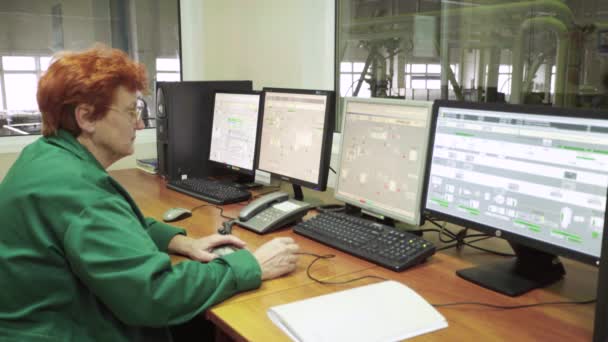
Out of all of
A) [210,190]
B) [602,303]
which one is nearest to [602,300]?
[602,303]

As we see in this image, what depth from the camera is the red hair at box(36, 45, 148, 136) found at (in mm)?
1277

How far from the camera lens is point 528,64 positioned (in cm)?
215

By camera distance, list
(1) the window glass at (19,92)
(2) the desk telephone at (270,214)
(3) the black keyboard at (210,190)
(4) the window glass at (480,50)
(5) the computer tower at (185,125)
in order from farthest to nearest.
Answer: (1) the window glass at (19,92) → (5) the computer tower at (185,125) → (3) the black keyboard at (210,190) → (4) the window glass at (480,50) → (2) the desk telephone at (270,214)

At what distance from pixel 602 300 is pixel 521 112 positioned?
50 cm

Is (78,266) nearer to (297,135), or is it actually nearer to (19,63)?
(297,135)

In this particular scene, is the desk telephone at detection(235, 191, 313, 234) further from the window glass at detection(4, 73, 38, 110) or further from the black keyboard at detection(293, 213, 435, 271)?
the window glass at detection(4, 73, 38, 110)

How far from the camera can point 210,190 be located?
2.36m

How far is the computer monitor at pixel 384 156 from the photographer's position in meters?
1.64

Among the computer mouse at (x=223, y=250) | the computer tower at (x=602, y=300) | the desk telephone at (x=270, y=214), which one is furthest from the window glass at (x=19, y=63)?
the computer tower at (x=602, y=300)

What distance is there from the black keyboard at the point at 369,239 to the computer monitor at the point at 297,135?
0.79 ft

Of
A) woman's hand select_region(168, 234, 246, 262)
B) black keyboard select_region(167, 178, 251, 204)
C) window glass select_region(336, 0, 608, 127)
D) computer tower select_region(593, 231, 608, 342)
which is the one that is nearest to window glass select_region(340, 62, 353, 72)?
window glass select_region(336, 0, 608, 127)

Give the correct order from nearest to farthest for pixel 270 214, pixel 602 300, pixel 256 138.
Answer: pixel 602 300
pixel 270 214
pixel 256 138

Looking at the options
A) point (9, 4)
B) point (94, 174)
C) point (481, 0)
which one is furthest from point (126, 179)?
point (481, 0)

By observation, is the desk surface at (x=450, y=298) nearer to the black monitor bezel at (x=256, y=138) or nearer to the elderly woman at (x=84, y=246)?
the elderly woman at (x=84, y=246)
